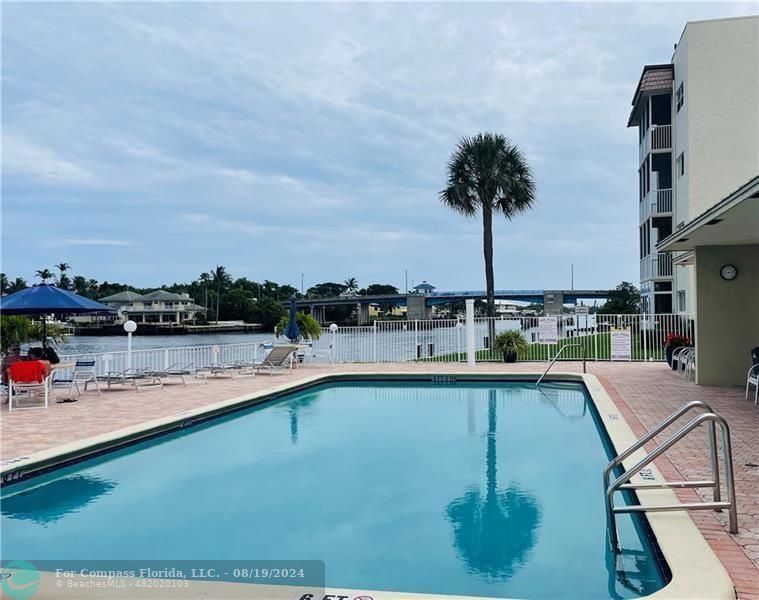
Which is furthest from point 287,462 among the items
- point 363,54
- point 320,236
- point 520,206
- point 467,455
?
point 320,236

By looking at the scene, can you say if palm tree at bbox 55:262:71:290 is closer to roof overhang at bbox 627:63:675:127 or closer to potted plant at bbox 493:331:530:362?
roof overhang at bbox 627:63:675:127

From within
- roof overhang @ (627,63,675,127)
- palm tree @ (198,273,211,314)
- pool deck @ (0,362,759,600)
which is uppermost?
roof overhang @ (627,63,675,127)

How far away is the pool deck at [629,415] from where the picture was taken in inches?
161

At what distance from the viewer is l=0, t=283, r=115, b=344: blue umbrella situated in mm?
10984

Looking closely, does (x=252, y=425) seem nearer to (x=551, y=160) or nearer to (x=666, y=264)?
(x=551, y=160)

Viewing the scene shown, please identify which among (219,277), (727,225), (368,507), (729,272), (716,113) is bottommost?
(368,507)

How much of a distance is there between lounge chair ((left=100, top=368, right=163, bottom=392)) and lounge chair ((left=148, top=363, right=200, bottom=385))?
0.12 meters

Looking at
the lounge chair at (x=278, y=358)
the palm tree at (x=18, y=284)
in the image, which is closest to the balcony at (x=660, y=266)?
the lounge chair at (x=278, y=358)

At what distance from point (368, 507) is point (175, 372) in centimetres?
881

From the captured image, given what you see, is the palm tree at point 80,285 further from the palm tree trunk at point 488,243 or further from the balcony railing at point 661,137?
the balcony railing at point 661,137

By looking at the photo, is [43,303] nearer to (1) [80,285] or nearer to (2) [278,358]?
(2) [278,358]

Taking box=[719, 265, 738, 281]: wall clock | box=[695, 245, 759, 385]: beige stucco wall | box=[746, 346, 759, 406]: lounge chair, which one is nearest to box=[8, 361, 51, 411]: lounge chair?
box=[746, 346, 759, 406]: lounge chair

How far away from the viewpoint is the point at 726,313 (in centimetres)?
1118

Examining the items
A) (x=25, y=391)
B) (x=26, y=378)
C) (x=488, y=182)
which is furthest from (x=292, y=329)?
(x=488, y=182)
